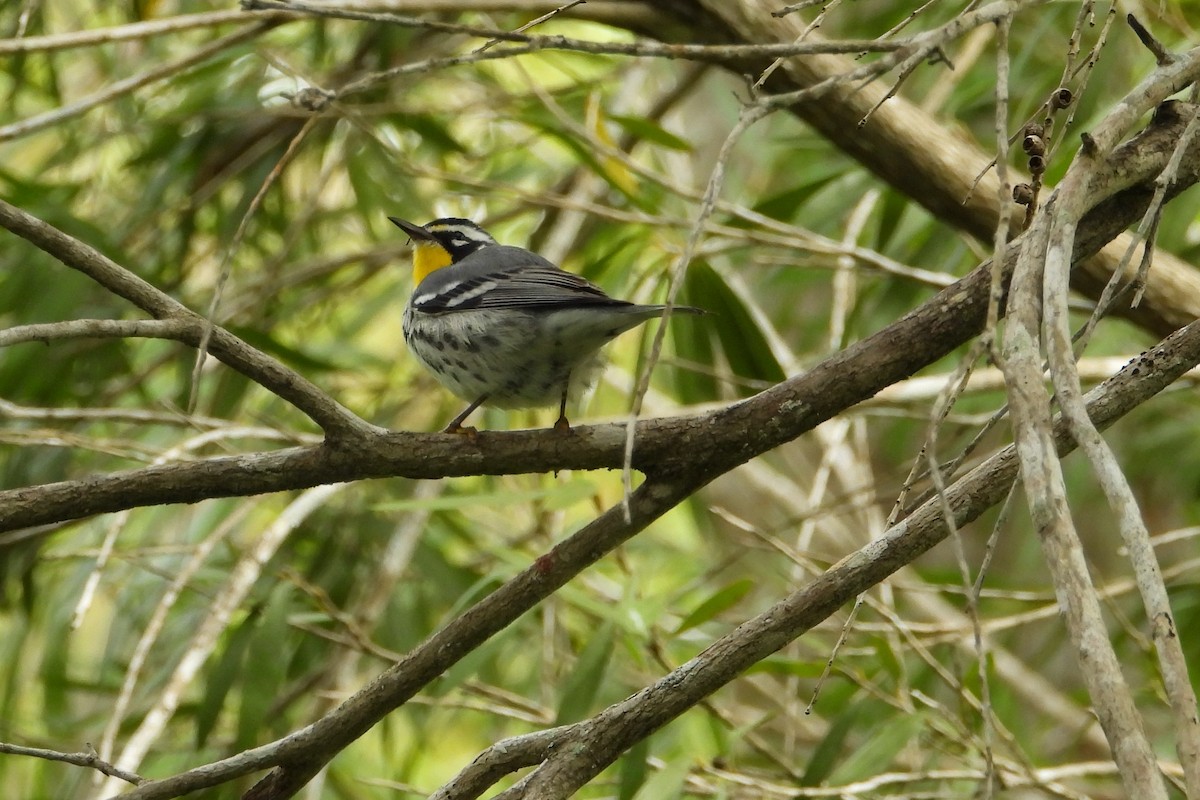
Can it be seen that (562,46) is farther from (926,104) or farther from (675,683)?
(926,104)

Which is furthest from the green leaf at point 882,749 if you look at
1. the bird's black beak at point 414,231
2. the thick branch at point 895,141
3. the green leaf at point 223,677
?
the bird's black beak at point 414,231

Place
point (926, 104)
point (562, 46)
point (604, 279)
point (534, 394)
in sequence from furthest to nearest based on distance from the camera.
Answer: point (926, 104)
point (604, 279)
point (534, 394)
point (562, 46)

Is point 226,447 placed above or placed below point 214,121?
below

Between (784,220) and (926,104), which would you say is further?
(926,104)

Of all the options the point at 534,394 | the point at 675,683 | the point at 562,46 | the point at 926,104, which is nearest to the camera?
the point at 562,46

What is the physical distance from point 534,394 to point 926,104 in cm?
233

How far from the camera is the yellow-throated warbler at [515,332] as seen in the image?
325 cm

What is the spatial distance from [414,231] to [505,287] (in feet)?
3.10

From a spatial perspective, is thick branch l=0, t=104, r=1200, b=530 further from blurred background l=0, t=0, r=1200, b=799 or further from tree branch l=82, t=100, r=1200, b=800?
blurred background l=0, t=0, r=1200, b=799

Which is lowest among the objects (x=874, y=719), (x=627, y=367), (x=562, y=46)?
(x=874, y=719)

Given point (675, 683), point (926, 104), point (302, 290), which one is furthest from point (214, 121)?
point (675, 683)

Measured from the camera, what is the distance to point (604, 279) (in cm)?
457

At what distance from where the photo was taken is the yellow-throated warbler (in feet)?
10.7

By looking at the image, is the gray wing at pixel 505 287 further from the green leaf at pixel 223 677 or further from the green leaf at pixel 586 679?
the green leaf at pixel 223 677
